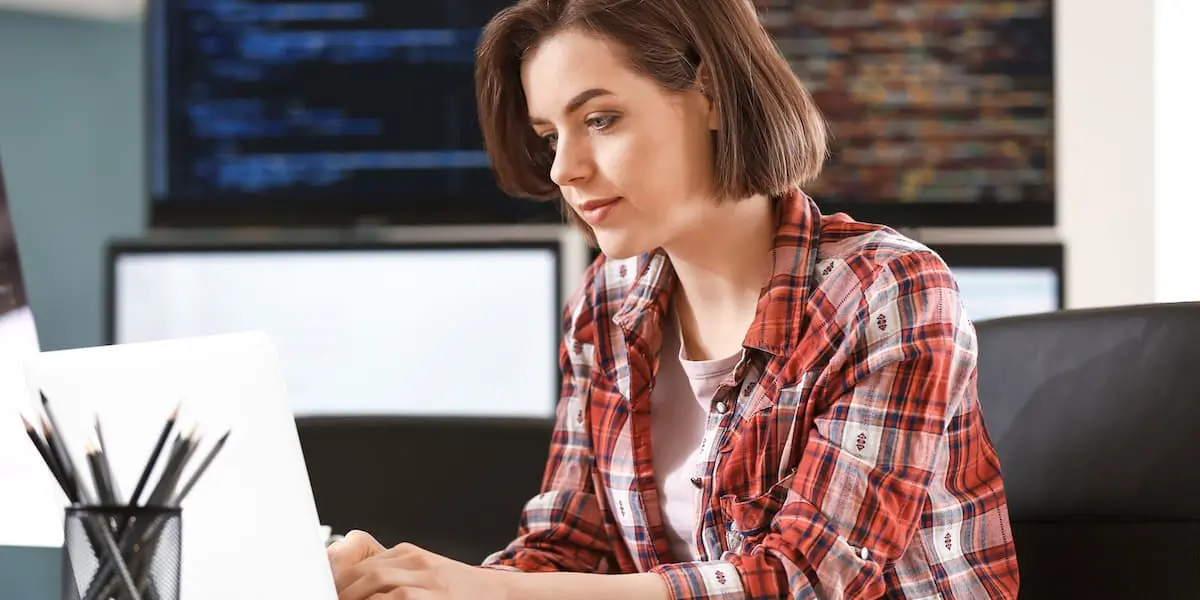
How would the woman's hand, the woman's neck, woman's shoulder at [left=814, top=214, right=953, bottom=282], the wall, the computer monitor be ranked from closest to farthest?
1. the woman's hand
2. woman's shoulder at [left=814, top=214, right=953, bottom=282]
3. the woman's neck
4. the computer monitor
5. the wall

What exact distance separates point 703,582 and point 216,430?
47cm

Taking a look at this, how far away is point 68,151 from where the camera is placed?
2.47 metres

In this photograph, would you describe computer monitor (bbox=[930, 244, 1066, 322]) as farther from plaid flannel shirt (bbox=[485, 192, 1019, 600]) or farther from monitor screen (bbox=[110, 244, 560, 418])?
plaid flannel shirt (bbox=[485, 192, 1019, 600])

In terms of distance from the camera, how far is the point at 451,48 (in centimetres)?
232

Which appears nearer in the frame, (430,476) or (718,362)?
(718,362)

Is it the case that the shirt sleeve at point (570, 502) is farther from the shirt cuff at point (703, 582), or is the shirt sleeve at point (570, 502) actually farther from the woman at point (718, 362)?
the shirt cuff at point (703, 582)

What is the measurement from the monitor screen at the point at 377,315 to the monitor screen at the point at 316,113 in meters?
0.11

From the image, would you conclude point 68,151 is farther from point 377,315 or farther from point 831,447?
point 831,447

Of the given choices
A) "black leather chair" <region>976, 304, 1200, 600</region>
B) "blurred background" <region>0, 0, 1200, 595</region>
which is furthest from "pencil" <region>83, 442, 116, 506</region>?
"blurred background" <region>0, 0, 1200, 595</region>

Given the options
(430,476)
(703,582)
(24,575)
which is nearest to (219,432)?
(703,582)

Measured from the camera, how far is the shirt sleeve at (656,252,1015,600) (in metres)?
1.06

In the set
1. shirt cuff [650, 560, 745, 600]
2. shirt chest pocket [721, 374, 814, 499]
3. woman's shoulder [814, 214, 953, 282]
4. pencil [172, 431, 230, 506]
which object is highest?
woman's shoulder [814, 214, 953, 282]

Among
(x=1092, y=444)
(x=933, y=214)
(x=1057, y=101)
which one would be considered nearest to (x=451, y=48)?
(x=933, y=214)

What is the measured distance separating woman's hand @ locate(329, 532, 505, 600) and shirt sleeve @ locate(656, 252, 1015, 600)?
17 cm
